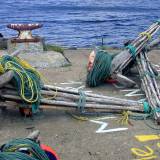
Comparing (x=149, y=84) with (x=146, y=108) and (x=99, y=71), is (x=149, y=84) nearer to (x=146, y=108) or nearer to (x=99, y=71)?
(x=146, y=108)

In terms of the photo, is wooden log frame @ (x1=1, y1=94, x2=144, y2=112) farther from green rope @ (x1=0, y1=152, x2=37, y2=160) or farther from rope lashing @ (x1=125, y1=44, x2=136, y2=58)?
green rope @ (x1=0, y1=152, x2=37, y2=160)

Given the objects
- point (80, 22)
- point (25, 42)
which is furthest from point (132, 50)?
point (80, 22)

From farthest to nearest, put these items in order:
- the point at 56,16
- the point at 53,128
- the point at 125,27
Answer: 1. the point at 56,16
2. the point at 125,27
3. the point at 53,128

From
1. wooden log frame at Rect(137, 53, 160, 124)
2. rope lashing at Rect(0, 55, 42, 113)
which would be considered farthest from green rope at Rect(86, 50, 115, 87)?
rope lashing at Rect(0, 55, 42, 113)

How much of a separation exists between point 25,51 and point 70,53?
255 cm

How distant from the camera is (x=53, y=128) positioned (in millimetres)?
9906

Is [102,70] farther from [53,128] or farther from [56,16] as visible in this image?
[56,16]

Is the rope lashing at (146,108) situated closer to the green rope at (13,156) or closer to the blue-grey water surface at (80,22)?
the green rope at (13,156)

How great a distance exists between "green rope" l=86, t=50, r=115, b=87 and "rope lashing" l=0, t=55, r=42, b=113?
2.81 metres

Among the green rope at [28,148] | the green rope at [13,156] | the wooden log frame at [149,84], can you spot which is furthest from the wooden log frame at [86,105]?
the green rope at [13,156]

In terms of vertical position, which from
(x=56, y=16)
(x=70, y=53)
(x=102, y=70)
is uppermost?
(x=102, y=70)

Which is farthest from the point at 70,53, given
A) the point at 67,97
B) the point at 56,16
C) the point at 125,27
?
the point at 56,16

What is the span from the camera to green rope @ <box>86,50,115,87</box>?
42.7ft

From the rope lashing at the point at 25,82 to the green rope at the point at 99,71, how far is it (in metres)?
2.81
